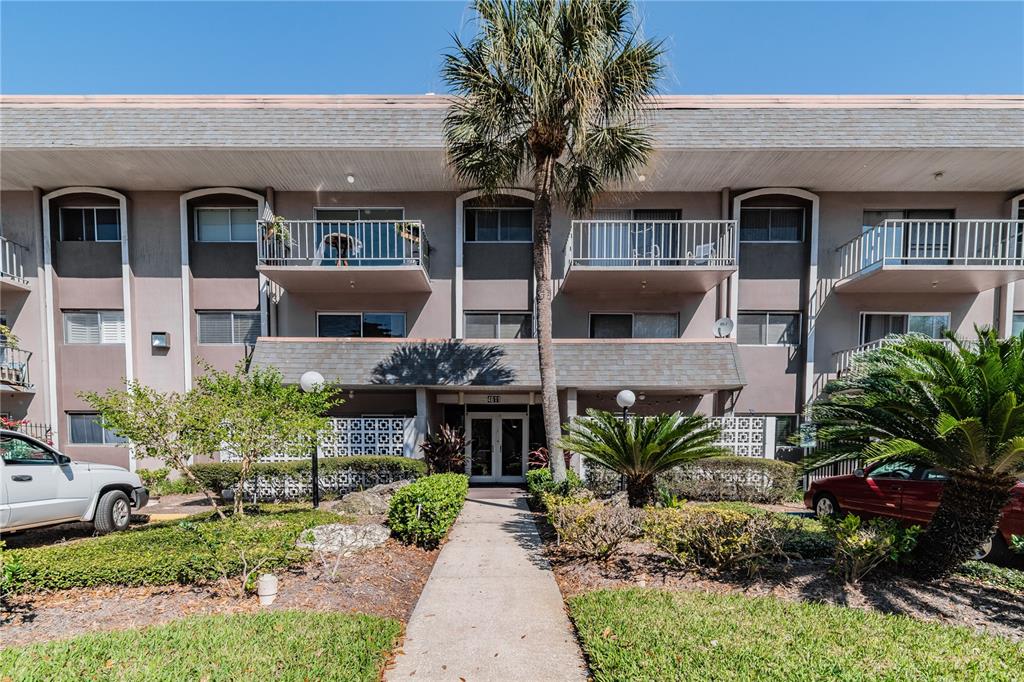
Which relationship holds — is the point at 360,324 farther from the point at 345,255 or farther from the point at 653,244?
the point at 653,244

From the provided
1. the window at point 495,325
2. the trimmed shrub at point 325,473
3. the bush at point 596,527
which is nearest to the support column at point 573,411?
the window at point 495,325

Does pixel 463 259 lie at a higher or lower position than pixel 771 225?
lower

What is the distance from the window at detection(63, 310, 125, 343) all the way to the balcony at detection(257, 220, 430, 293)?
16.2 ft

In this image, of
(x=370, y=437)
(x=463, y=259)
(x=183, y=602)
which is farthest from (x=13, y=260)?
(x=183, y=602)

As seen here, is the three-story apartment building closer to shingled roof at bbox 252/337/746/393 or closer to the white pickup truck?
shingled roof at bbox 252/337/746/393

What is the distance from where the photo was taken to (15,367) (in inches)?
476

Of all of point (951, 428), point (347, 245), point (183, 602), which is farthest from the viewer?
point (347, 245)

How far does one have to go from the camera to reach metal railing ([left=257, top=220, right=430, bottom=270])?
38.7 feet

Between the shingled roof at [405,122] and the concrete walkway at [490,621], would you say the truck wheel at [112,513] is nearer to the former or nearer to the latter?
the concrete walkway at [490,621]

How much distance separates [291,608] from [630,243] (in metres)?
11.0

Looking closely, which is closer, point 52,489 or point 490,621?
point 490,621

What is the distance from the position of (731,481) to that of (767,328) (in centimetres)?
491

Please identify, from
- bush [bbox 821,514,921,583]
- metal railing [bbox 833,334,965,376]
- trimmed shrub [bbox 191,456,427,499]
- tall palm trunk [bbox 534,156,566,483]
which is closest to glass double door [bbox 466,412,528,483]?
trimmed shrub [bbox 191,456,427,499]

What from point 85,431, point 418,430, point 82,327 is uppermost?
point 82,327
